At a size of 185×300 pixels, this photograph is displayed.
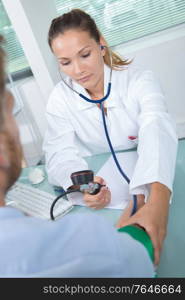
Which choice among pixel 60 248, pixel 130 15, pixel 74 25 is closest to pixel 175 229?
pixel 60 248

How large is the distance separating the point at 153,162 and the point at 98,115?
1.50ft

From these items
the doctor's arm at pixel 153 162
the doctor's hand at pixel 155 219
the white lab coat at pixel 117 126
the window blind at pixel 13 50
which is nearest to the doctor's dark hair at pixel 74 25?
the white lab coat at pixel 117 126

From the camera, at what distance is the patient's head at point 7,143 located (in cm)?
38

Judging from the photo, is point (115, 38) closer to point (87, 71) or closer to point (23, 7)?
point (23, 7)

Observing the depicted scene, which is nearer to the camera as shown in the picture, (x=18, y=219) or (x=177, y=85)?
(x=18, y=219)

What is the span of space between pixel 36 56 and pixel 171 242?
1399mm

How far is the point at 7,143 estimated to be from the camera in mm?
384

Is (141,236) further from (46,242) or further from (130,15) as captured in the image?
(130,15)

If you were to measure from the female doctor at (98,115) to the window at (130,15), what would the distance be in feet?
2.84

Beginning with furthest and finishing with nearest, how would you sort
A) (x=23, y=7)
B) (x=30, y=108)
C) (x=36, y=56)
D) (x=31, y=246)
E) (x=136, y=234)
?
(x=30, y=108) < (x=36, y=56) < (x=23, y=7) < (x=136, y=234) < (x=31, y=246)

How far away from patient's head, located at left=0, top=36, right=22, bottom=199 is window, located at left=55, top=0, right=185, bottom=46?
183 centimetres

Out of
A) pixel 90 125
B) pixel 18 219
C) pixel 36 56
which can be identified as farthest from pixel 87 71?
pixel 18 219

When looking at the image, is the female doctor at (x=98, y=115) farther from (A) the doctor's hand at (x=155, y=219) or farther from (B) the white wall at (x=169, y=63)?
(B) the white wall at (x=169, y=63)

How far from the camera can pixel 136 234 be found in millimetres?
639
